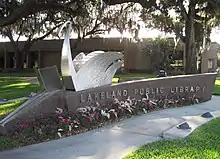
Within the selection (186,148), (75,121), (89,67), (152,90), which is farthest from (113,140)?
(152,90)

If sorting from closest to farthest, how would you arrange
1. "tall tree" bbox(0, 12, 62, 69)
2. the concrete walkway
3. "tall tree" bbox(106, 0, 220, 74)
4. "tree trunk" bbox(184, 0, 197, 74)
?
the concrete walkway < "tall tree" bbox(106, 0, 220, 74) < "tree trunk" bbox(184, 0, 197, 74) < "tall tree" bbox(0, 12, 62, 69)

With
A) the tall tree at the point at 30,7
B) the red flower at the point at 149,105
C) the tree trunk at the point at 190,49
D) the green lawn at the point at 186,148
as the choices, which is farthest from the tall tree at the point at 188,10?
the green lawn at the point at 186,148

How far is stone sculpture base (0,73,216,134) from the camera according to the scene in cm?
795

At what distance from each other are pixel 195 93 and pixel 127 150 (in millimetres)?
7496

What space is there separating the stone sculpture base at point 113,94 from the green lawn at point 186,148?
2.76 m

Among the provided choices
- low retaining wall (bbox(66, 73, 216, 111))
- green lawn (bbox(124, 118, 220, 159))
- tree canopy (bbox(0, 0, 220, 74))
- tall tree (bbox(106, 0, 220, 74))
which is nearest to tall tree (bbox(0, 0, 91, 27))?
A: tree canopy (bbox(0, 0, 220, 74))

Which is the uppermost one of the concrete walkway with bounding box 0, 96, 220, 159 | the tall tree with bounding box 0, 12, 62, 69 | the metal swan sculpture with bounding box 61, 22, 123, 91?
the tall tree with bounding box 0, 12, 62, 69

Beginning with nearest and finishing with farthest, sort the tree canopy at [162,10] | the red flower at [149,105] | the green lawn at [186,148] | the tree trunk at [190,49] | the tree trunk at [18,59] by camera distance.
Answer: the green lawn at [186,148], the red flower at [149,105], the tree canopy at [162,10], the tree trunk at [190,49], the tree trunk at [18,59]

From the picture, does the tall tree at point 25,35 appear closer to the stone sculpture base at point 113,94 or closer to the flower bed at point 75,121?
the stone sculpture base at point 113,94

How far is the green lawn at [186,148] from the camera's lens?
5.75 m

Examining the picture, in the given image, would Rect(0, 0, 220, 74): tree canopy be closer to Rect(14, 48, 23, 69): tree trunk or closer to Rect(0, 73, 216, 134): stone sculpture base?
Rect(0, 73, 216, 134): stone sculpture base

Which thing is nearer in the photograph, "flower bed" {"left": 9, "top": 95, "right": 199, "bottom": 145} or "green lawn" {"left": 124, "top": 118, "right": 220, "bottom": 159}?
"green lawn" {"left": 124, "top": 118, "right": 220, "bottom": 159}

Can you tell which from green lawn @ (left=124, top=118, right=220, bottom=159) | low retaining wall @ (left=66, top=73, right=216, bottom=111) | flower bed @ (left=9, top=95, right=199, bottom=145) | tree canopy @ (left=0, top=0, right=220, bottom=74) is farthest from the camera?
tree canopy @ (left=0, top=0, right=220, bottom=74)

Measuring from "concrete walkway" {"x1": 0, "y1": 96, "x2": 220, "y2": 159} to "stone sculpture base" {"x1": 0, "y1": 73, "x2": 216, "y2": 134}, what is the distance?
0.96 m
